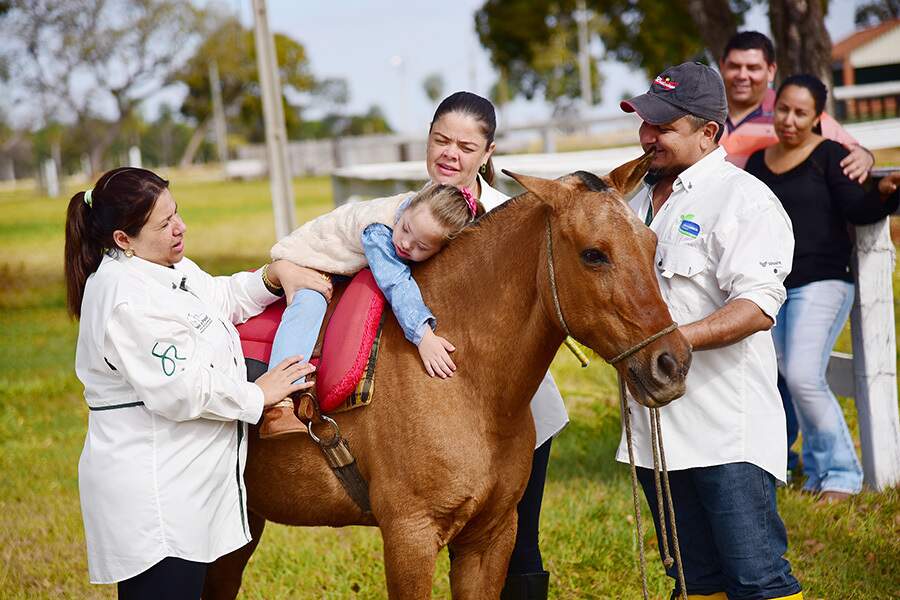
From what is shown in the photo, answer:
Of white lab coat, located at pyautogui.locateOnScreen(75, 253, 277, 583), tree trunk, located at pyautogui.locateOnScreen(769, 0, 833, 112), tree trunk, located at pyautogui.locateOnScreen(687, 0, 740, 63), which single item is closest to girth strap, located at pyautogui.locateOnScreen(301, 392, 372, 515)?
white lab coat, located at pyautogui.locateOnScreen(75, 253, 277, 583)

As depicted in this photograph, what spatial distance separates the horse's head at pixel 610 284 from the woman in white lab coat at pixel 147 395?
921 mm

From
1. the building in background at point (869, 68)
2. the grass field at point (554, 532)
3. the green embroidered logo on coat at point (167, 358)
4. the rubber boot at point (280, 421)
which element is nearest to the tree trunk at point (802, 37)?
the grass field at point (554, 532)

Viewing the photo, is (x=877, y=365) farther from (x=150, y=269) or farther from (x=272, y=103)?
(x=272, y=103)

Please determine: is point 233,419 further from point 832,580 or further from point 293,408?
point 832,580

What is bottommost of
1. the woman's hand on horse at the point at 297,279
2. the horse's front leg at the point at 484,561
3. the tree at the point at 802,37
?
the horse's front leg at the point at 484,561

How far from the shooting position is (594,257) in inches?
103

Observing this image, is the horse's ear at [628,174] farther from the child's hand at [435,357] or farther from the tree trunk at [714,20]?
the tree trunk at [714,20]

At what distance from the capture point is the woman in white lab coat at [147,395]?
2.62 meters

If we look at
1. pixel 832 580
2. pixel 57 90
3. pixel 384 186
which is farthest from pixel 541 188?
pixel 57 90

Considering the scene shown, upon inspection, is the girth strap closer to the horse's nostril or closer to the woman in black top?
the horse's nostril

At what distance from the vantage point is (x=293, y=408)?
2.99 m

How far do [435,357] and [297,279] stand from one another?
0.58 meters

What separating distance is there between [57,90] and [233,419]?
717 inches

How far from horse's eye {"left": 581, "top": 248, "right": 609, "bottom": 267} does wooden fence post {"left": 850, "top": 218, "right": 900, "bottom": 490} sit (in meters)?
3.34
